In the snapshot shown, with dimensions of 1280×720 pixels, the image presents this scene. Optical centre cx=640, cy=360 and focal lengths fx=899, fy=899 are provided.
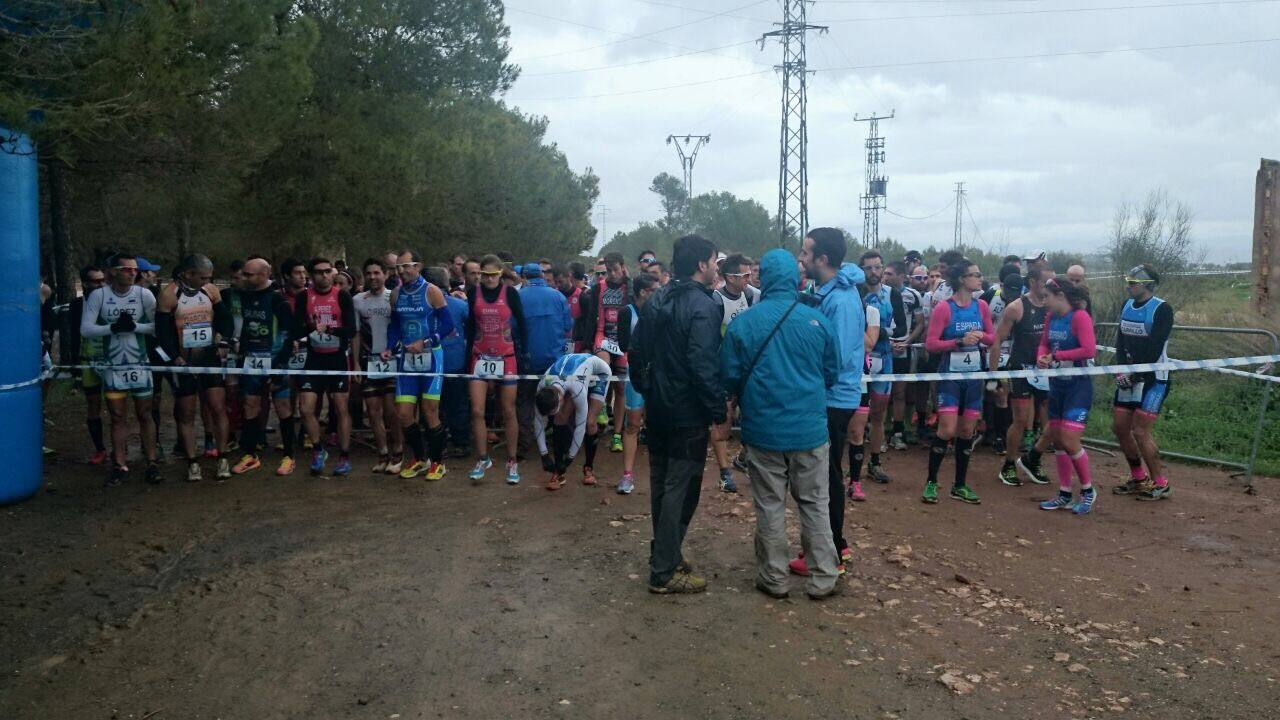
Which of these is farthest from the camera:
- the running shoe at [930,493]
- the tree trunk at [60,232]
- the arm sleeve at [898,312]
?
the tree trunk at [60,232]

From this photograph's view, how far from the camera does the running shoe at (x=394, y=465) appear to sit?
9.45m

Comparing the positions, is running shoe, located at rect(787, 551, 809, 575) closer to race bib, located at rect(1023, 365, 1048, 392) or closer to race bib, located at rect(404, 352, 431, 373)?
race bib, located at rect(1023, 365, 1048, 392)

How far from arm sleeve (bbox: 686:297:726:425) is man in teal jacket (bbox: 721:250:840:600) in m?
0.08

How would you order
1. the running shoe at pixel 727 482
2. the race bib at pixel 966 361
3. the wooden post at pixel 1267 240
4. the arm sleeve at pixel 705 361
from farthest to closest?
1. the wooden post at pixel 1267 240
2. the running shoe at pixel 727 482
3. the race bib at pixel 966 361
4. the arm sleeve at pixel 705 361

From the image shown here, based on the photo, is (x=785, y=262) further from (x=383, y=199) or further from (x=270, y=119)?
(x=383, y=199)

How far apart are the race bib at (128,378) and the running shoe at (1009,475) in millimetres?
8760

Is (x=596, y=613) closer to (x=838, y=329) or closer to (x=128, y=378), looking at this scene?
(x=838, y=329)

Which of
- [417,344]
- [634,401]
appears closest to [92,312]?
[417,344]

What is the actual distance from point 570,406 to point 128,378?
4.52 m

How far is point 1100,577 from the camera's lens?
20.9 ft

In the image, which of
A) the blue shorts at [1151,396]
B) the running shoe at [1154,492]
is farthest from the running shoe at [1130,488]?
the blue shorts at [1151,396]

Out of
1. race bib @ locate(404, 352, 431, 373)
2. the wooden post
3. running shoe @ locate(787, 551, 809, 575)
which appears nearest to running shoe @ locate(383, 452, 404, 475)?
race bib @ locate(404, 352, 431, 373)

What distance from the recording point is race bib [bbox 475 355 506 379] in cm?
891

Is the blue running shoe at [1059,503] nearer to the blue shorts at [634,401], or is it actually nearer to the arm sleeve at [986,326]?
the arm sleeve at [986,326]
